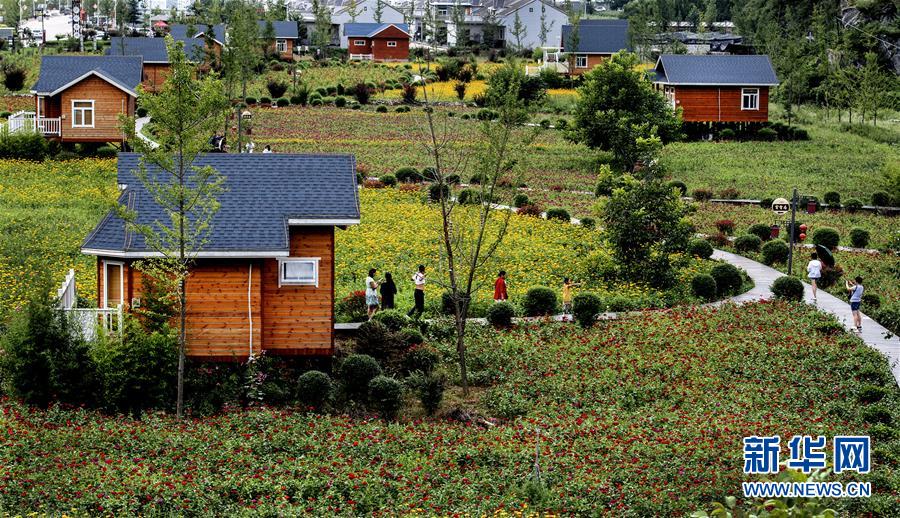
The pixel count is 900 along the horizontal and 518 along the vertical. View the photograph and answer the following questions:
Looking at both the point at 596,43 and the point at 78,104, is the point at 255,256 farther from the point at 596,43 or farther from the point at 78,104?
the point at 596,43

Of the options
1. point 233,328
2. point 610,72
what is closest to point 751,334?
point 233,328

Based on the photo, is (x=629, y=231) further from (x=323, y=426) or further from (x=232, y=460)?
(x=232, y=460)

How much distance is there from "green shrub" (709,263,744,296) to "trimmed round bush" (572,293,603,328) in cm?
483

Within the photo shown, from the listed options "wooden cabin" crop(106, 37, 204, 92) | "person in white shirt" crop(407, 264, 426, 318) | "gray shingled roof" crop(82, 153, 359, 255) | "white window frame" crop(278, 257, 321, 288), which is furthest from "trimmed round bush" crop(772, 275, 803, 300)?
"wooden cabin" crop(106, 37, 204, 92)

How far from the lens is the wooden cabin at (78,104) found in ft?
176

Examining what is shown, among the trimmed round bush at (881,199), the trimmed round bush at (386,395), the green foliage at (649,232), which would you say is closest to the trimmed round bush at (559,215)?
the green foliage at (649,232)

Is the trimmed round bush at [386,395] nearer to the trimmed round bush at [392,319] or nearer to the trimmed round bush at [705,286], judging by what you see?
the trimmed round bush at [392,319]

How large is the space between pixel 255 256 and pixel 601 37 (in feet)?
250

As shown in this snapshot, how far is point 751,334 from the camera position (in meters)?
29.1

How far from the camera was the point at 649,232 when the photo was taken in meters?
35.1

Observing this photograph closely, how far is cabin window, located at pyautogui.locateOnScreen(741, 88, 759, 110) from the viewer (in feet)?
225

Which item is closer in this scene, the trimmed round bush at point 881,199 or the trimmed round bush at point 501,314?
the trimmed round bush at point 501,314

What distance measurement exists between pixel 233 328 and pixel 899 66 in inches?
2759

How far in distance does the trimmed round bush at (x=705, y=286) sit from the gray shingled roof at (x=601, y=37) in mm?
64155
